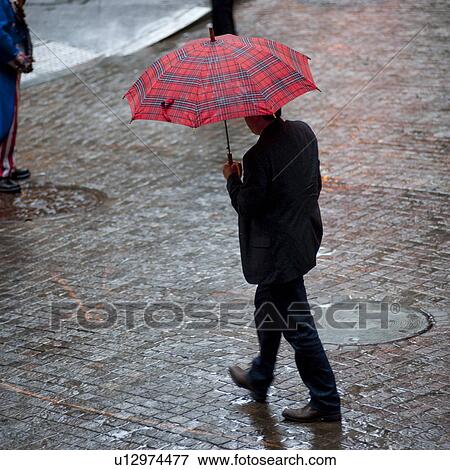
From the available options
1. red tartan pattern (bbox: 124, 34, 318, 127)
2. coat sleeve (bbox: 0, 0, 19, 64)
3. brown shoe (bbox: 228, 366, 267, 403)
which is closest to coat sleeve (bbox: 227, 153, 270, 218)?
red tartan pattern (bbox: 124, 34, 318, 127)

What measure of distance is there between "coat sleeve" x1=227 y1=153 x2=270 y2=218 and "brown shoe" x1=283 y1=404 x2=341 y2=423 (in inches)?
41.1

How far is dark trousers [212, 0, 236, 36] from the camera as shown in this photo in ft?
45.3

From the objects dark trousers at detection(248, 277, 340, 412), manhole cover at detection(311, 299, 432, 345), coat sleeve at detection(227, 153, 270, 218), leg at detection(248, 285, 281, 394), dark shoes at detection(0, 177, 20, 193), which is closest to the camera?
coat sleeve at detection(227, 153, 270, 218)

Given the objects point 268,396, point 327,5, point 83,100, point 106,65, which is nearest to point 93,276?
point 268,396

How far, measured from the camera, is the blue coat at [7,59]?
9656 mm

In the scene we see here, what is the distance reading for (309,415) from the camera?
5.39m

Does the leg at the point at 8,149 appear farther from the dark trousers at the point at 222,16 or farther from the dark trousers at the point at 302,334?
the dark trousers at the point at 302,334

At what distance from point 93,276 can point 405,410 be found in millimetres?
3099

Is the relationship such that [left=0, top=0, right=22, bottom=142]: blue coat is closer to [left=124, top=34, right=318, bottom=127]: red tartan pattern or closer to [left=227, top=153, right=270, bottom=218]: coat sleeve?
[left=124, top=34, right=318, bottom=127]: red tartan pattern

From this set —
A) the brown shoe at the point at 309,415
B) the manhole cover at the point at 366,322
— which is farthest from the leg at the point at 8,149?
the brown shoe at the point at 309,415

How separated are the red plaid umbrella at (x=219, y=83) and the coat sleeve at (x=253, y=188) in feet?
1.03

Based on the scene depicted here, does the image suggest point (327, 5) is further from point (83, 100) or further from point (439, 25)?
point (83, 100)

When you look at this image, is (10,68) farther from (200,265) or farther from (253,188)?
(253,188)
